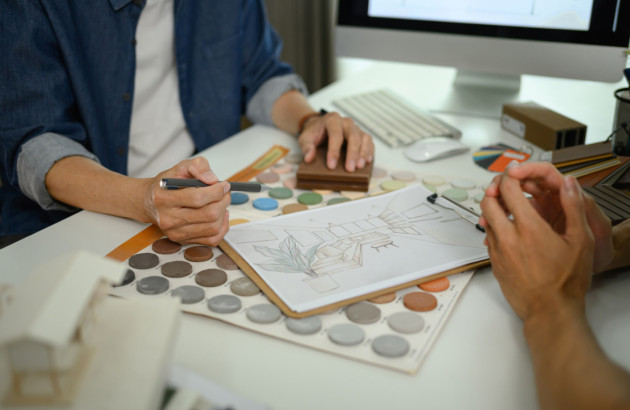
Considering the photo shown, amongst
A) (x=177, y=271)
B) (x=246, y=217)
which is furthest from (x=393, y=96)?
(x=177, y=271)

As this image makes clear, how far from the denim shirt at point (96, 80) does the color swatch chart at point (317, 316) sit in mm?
331

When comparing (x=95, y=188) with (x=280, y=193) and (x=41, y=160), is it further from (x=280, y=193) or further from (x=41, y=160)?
(x=280, y=193)

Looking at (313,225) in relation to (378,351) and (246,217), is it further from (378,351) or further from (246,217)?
(378,351)

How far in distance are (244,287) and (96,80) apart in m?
0.59

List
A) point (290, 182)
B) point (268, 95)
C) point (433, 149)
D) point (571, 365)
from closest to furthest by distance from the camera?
point (571, 365)
point (290, 182)
point (433, 149)
point (268, 95)

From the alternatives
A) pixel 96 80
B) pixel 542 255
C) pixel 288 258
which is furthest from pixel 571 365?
pixel 96 80

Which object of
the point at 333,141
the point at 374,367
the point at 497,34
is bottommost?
the point at 374,367

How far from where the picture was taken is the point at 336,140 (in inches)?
37.5

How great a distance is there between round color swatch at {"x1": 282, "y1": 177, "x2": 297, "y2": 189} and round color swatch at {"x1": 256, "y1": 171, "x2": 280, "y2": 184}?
0.05 ft

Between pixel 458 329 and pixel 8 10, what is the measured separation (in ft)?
2.63

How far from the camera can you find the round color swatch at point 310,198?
833 millimetres

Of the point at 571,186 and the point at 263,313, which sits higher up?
the point at 571,186

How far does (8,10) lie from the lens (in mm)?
841

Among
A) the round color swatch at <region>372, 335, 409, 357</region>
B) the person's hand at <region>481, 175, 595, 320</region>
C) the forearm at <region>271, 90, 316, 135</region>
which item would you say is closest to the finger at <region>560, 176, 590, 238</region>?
the person's hand at <region>481, 175, 595, 320</region>
